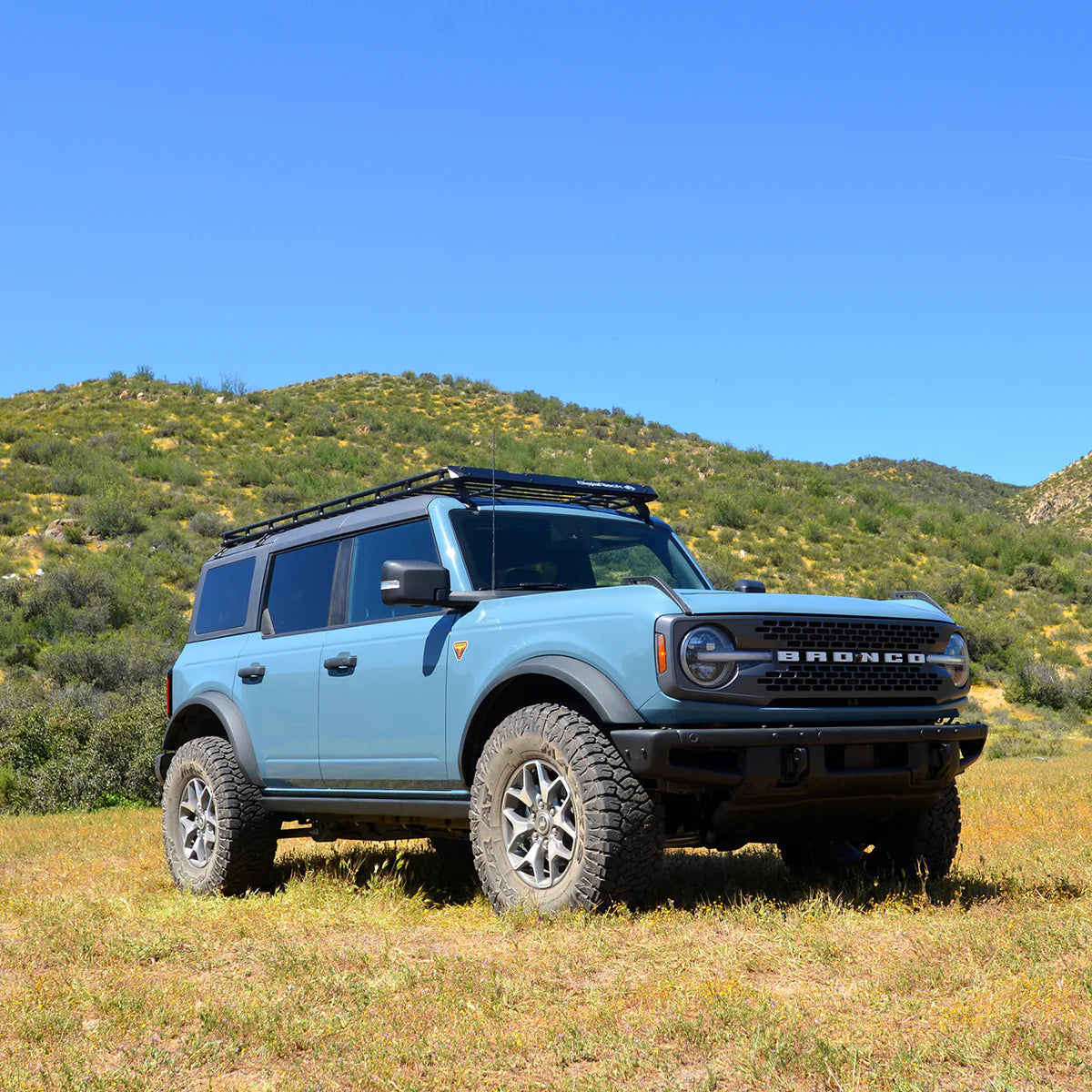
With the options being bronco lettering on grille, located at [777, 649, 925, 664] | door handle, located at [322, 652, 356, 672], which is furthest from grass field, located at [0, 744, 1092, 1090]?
door handle, located at [322, 652, 356, 672]

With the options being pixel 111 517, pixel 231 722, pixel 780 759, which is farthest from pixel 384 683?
pixel 111 517

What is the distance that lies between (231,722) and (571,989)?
3.88m

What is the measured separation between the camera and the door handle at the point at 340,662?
6.52 m

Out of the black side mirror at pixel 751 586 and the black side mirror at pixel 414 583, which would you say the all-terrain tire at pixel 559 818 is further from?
the black side mirror at pixel 751 586

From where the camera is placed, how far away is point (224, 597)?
8234 millimetres

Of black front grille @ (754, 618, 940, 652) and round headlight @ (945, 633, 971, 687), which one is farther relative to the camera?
round headlight @ (945, 633, 971, 687)

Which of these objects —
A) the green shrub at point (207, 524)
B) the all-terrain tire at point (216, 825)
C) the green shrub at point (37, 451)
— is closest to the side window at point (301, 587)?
the all-terrain tire at point (216, 825)

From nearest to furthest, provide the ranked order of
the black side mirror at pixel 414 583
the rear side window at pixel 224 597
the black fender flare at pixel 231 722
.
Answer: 1. the black side mirror at pixel 414 583
2. the black fender flare at pixel 231 722
3. the rear side window at pixel 224 597

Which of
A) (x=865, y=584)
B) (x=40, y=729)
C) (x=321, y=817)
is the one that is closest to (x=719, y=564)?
(x=865, y=584)

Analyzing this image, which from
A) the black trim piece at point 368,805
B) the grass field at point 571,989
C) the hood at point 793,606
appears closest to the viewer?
the grass field at point 571,989

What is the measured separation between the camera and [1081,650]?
3003 cm

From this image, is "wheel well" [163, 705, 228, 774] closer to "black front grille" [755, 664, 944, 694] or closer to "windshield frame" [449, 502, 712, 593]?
"windshield frame" [449, 502, 712, 593]

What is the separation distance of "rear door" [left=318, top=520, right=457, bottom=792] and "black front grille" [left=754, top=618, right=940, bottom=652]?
1658 millimetres

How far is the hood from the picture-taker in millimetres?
5188
